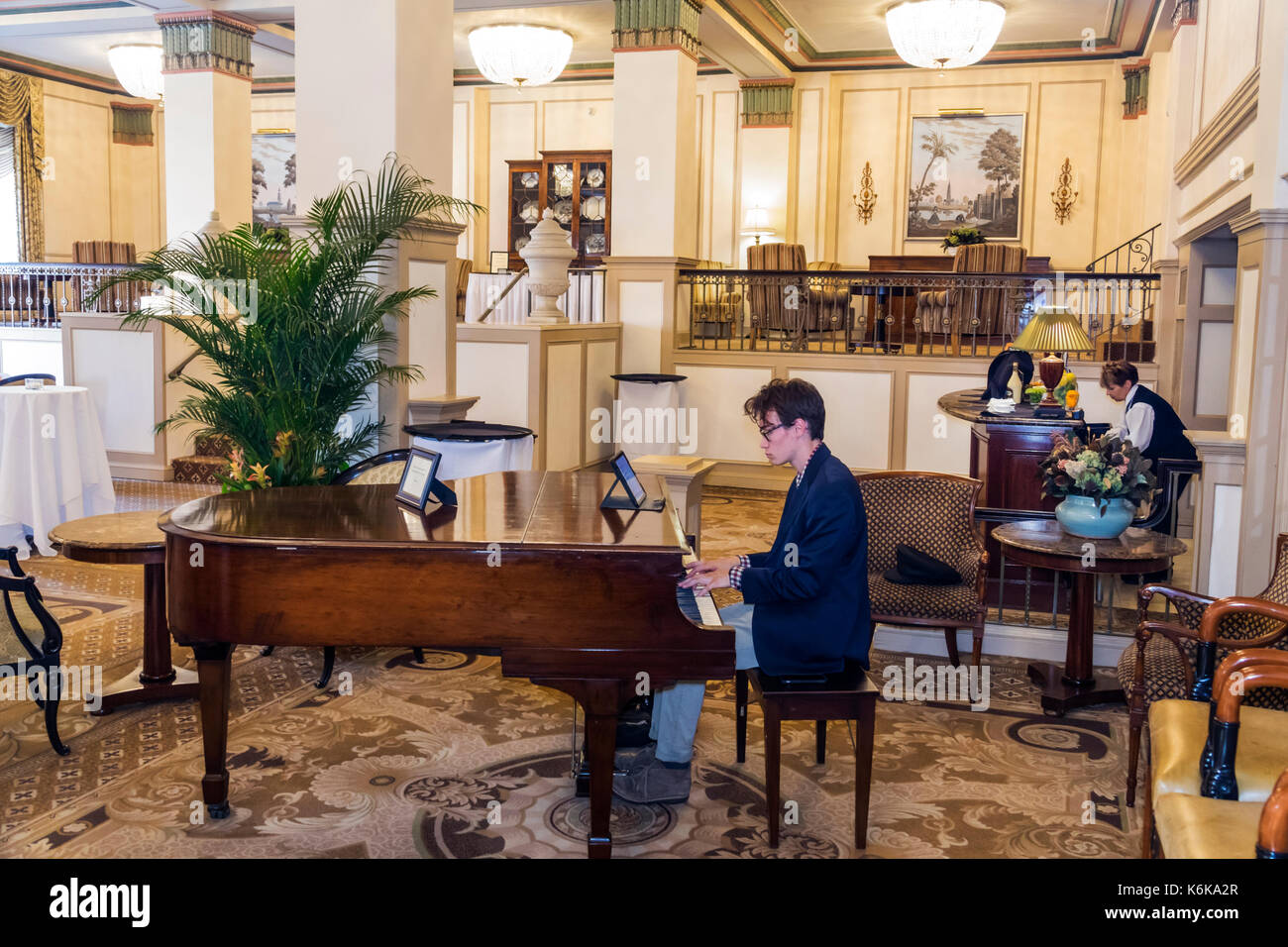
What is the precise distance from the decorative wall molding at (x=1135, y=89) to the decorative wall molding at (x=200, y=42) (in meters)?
9.75

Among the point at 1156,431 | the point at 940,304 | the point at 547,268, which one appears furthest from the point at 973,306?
the point at 1156,431

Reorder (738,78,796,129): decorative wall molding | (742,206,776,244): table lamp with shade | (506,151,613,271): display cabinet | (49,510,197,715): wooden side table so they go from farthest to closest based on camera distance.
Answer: (506,151,613,271): display cabinet
(742,206,776,244): table lamp with shade
(738,78,796,129): decorative wall molding
(49,510,197,715): wooden side table

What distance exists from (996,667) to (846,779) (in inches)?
62.2

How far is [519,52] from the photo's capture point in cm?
1202

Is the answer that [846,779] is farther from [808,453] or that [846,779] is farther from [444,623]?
[444,623]

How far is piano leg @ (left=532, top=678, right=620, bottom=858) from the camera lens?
9.69 feet

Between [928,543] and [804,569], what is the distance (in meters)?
2.00

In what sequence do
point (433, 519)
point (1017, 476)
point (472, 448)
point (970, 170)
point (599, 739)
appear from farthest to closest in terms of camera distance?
point (970, 170) → point (1017, 476) → point (472, 448) → point (433, 519) → point (599, 739)

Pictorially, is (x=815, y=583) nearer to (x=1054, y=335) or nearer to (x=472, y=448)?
(x=472, y=448)

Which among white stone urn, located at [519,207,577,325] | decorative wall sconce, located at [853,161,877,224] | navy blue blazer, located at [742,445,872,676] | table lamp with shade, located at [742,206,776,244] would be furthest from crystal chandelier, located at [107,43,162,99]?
navy blue blazer, located at [742,445,872,676]

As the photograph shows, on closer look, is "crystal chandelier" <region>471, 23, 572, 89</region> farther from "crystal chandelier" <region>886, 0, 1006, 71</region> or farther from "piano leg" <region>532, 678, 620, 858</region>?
"piano leg" <region>532, 678, 620, 858</region>

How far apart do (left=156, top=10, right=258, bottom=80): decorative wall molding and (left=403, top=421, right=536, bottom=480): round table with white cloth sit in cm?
676

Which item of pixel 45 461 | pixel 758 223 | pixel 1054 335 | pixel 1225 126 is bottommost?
pixel 45 461

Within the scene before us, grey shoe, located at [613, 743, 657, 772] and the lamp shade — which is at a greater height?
the lamp shade
